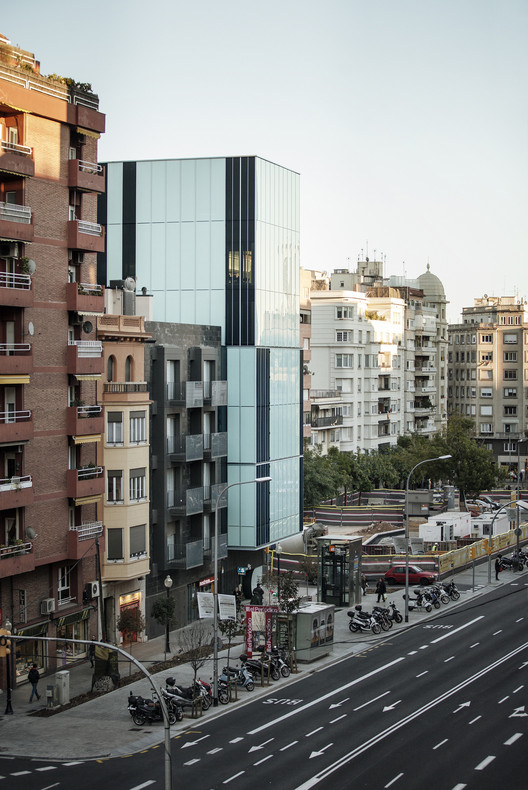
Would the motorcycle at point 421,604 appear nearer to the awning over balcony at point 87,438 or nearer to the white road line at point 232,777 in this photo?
the awning over balcony at point 87,438

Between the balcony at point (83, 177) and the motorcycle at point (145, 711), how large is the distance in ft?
75.4

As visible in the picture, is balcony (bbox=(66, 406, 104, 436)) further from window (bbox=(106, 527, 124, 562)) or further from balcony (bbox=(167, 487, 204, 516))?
balcony (bbox=(167, 487, 204, 516))

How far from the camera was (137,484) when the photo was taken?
193 feet

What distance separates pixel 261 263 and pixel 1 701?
107ft

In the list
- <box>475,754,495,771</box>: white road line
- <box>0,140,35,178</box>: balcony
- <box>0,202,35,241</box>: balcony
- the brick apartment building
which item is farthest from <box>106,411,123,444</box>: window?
<box>475,754,495,771</box>: white road line

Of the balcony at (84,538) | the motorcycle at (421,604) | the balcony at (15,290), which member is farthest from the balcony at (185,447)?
the motorcycle at (421,604)

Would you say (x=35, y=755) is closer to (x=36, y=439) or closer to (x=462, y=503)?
(x=36, y=439)

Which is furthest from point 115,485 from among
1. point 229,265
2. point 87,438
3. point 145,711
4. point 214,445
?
point 229,265

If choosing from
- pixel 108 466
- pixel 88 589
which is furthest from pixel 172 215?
pixel 88 589

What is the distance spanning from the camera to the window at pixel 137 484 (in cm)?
5838

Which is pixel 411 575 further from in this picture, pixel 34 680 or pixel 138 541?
pixel 34 680

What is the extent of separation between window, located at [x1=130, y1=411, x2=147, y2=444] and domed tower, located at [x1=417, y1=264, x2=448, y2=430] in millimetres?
109005

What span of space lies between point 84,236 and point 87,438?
914cm

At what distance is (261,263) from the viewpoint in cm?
7144
